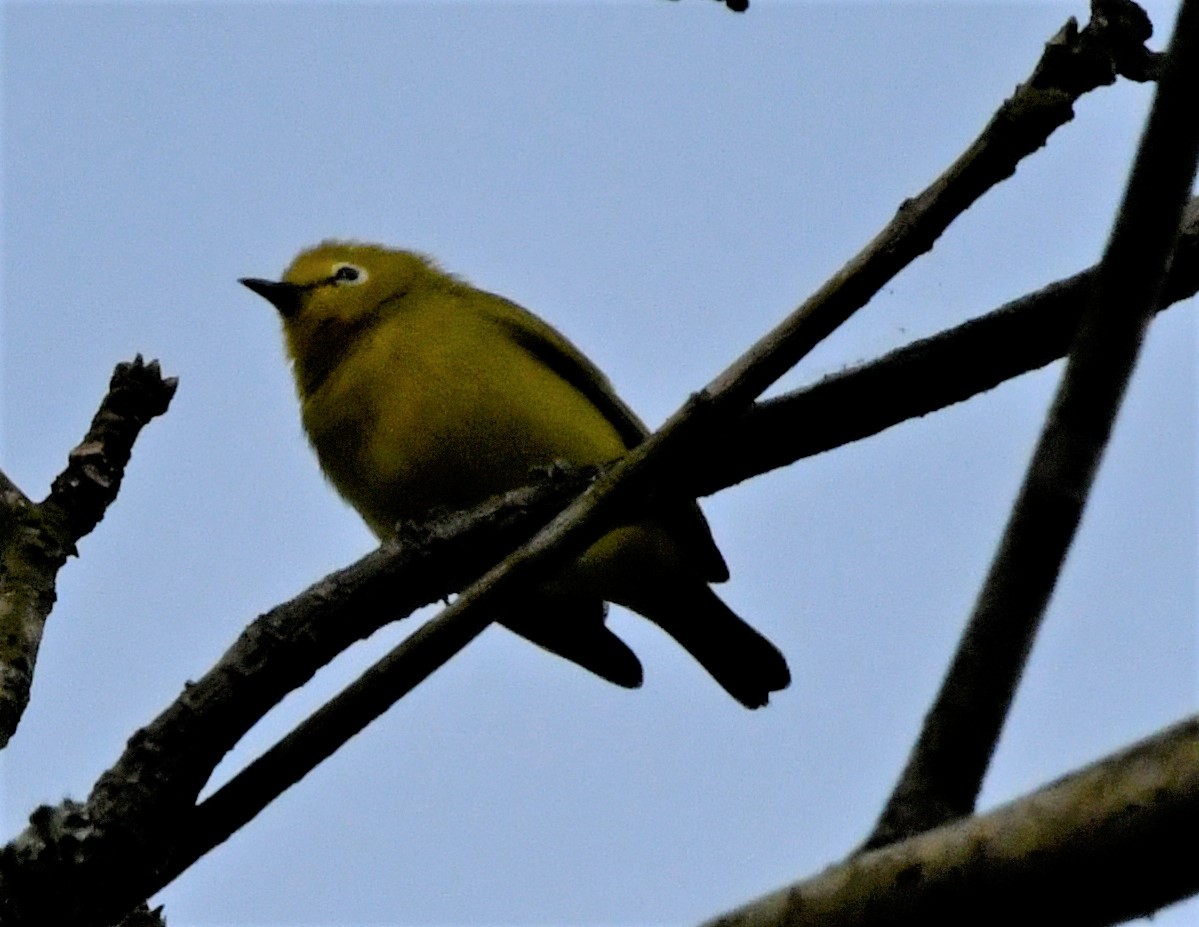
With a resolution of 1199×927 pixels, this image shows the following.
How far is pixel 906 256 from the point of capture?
3.27 meters

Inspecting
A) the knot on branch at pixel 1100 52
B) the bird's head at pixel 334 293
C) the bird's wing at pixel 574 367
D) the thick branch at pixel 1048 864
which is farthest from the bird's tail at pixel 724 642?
the thick branch at pixel 1048 864

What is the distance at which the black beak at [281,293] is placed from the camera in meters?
7.96

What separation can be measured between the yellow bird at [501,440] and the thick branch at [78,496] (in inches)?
94.3

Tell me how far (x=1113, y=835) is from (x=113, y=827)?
2.50m

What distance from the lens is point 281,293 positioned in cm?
806

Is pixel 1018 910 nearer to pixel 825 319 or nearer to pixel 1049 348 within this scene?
pixel 825 319

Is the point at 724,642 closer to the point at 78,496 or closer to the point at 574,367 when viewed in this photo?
the point at 574,367

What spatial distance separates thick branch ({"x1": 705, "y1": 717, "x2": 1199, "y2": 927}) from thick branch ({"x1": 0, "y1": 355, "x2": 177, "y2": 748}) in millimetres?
2564

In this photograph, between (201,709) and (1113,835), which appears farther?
(201,709)

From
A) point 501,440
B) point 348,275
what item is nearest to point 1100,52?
point 501,440

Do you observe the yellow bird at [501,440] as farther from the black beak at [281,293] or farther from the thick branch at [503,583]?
the thick branch at [503,583]

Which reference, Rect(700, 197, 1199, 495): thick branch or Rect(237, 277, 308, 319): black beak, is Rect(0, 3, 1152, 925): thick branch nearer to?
Rect(700, 197, 1199, 495): thick branch

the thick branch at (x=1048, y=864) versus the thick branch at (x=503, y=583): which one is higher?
the thick branch at (x=503, y=583)

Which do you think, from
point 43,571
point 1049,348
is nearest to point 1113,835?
point 1049,348
